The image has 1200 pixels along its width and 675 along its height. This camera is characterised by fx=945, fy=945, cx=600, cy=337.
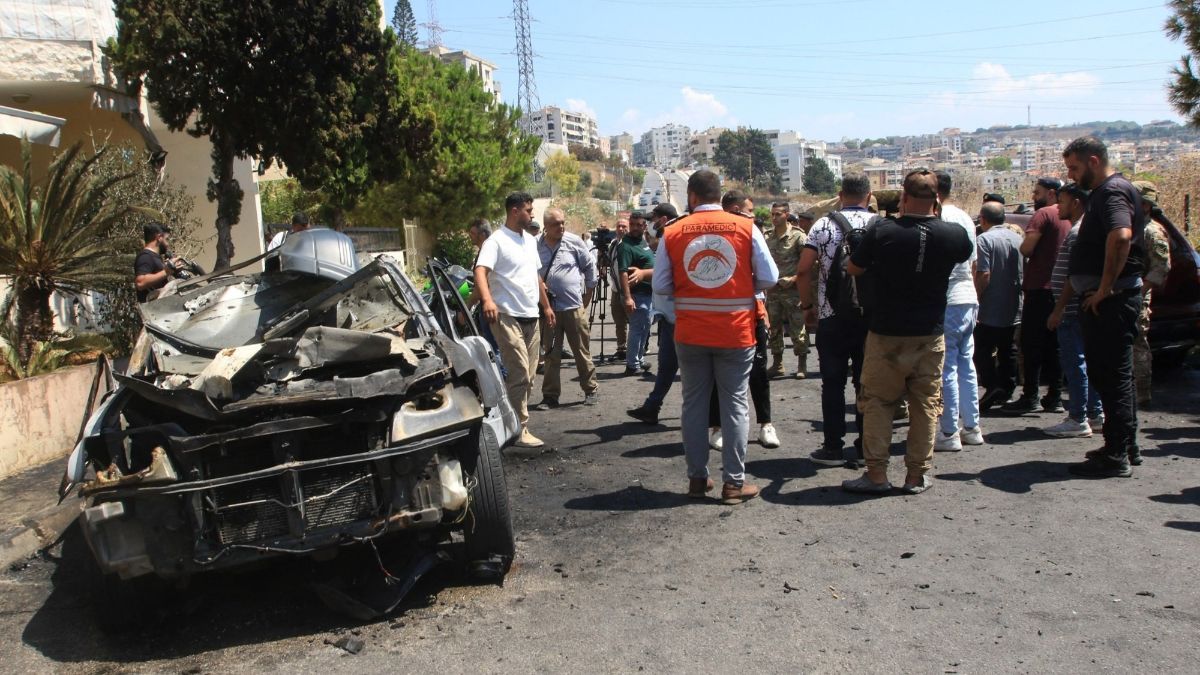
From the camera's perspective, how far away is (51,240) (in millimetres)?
8297

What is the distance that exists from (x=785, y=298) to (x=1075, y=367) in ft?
12.0

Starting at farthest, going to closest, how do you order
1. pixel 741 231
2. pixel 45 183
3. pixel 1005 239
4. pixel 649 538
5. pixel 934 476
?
pixel 45 183 < pixel 1005 239 < pixel 934 476 < pixel 741 231 < pixel 649 538


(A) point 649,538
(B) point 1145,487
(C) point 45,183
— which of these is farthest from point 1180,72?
(C) point 45,183

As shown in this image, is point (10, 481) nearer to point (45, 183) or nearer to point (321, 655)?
point (45, 183)

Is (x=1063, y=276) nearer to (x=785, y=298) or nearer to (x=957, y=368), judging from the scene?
(x=957, y=368)

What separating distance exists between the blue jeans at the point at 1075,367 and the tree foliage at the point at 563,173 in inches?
2886

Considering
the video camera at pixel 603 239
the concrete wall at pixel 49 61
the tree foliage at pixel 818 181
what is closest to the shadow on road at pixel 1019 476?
the video camera at pixel 603 239

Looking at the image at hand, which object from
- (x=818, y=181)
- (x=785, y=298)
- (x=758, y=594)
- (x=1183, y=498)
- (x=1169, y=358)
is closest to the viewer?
(x=758, y=594)

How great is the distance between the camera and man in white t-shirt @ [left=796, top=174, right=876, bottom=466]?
6.51 m

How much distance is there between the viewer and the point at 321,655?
13.0ft

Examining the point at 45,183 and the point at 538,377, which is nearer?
the point at 45,183

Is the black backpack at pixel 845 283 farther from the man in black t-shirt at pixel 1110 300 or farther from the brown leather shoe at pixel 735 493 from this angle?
the brown leather shoe at pixel 735 493

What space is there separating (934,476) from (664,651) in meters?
3.09

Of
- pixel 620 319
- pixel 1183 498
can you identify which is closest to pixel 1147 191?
pixel 1183 498
